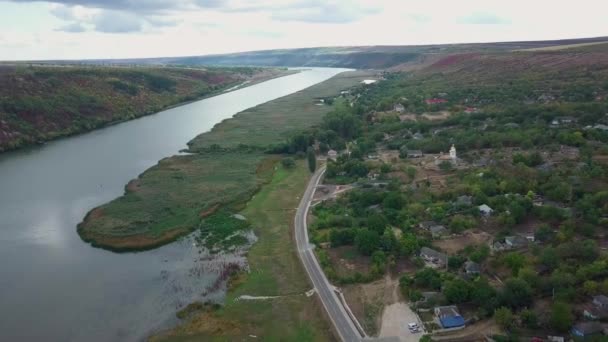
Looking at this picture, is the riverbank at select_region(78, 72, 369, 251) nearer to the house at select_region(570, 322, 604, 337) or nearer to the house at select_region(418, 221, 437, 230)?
the house at select_region(418, 221, 437, 230)

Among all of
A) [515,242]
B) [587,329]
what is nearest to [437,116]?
[515,242]

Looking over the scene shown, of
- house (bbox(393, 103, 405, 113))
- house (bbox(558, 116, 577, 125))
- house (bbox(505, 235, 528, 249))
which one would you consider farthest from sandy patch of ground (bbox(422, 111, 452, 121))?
house (bbox(505, 235, 528, 249))

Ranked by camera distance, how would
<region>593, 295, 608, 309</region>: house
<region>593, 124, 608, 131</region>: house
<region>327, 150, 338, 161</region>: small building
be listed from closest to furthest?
1. <region>593, 295, 608, 309</region>: house
2. <region>593, 124, 608, 131</region>: house
3. <region>327, 150, 338, 161</region>: small building

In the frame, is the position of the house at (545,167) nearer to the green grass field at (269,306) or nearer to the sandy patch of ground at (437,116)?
the green grass field at (269,306)

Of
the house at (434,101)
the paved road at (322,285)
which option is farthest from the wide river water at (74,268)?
the house at (434,101)

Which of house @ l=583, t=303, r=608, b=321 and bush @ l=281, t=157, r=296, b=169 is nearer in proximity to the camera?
house @ l=583, t=303, r=608, b=321

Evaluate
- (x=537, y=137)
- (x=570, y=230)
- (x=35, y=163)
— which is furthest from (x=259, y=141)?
(x=570, y=230)

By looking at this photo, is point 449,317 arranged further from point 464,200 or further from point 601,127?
point 601,127

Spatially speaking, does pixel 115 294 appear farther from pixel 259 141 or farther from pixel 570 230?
pixel 259 141
